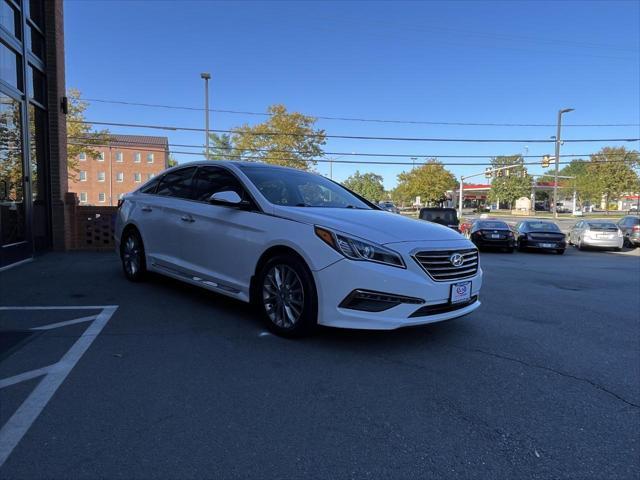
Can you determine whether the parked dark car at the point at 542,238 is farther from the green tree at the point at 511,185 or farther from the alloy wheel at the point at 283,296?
the green tree at the point at 511,185

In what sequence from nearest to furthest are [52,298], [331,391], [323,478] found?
[323,478]
[331,391]
[52,298]

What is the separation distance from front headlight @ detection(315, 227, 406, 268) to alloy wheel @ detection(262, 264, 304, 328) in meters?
0.50

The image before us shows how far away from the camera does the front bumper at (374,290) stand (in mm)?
3832

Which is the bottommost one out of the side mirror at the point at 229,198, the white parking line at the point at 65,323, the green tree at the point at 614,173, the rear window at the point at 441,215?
the white parking line at the point at 65,323

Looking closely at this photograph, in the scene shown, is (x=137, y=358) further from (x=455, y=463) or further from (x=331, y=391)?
(x=455, y=463)

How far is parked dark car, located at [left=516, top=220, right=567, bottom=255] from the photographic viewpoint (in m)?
17.1

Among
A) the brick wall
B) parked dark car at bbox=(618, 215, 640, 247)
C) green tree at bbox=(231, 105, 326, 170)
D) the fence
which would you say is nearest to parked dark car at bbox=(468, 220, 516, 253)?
parked dark car at bbox=(618, 215, 640, 247)

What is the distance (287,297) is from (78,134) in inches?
1183

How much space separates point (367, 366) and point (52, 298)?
4.32 m

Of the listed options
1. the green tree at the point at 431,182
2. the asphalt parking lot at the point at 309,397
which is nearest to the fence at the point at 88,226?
the asphalt parking lot at the point at 309,397

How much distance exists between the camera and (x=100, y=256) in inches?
395

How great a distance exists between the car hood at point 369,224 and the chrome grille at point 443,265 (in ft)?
0.54

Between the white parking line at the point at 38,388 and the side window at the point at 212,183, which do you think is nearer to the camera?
the white parking line at the point at 38,388

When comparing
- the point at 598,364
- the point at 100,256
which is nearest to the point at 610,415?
the point at 598,364
